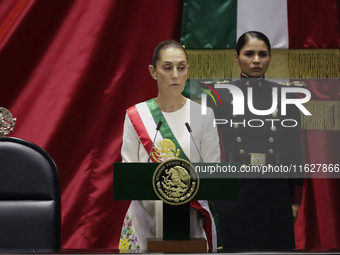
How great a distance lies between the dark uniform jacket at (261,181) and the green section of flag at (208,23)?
0.59 metres

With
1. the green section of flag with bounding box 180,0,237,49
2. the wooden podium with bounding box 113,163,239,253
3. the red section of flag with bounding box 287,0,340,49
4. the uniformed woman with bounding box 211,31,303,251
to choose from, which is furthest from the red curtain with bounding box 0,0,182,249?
the wooden podium with bounding box 113,163,239,253

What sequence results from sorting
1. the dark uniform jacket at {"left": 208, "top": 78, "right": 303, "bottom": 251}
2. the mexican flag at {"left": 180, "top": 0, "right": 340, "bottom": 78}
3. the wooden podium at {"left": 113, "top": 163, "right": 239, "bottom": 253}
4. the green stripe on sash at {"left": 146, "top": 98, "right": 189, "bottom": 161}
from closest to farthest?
the wooden podium at {"left": 113, "top": 163, "right": 239, "bottom": 253} → the green stripe on sash at {"left": 146, "top": 98, "right": 189, "bottom": 161} → the dark uniform jacket at {"left": 208, "top": 78, "right": 303, "bottom": 251} → the mexican flag at {"left": 180, "top": 0, "right": 340, "bottom": 78}

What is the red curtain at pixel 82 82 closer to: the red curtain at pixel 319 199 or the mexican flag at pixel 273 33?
the mexican flag at pixel 273 33

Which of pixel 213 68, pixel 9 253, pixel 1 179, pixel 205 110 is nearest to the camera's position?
pixel 9 253

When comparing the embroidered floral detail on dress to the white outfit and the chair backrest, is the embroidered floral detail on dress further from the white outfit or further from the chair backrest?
the chair backrest

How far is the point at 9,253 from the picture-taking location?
0.94 meters

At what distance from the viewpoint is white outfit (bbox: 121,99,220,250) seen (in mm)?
1332

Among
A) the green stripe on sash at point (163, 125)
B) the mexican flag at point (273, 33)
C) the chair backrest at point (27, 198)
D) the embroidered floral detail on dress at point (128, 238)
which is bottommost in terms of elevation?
the embroidered floral detail on dress at point (128, 238)

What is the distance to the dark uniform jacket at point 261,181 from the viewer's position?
1.55 meters

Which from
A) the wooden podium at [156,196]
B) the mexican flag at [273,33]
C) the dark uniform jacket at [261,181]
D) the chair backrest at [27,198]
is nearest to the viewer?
the wooden podium at [156,196]

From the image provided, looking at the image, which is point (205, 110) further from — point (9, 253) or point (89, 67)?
point (89, 67)

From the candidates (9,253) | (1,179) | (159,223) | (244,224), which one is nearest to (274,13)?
(244,224)

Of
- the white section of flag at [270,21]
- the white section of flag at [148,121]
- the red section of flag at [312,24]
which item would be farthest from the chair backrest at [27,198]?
the red section of flag at [312,24]

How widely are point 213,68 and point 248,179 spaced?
708 millimetres
